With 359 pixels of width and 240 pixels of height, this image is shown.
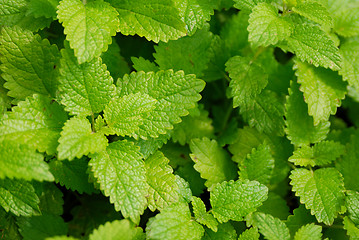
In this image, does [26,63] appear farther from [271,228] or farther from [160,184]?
[271,228]

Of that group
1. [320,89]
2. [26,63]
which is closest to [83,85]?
[26,63]

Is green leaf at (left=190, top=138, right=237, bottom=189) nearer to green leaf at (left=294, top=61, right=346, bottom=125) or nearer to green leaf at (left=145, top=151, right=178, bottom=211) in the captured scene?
green leaf at (left=145, top=151, right=178, bottom=211)

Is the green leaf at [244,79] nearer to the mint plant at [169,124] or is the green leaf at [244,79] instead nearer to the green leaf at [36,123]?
the mint plant at [169,124]

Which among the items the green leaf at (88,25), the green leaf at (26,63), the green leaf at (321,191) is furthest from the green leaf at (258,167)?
Answer: the green leaf at (26,63)

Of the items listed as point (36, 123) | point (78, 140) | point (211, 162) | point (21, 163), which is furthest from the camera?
point (211, 162)

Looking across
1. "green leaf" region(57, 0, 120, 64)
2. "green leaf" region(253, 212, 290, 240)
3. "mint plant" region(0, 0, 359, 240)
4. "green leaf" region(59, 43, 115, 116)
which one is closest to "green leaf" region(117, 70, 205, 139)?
"mint plant" region(0, 0, 359, 240)
